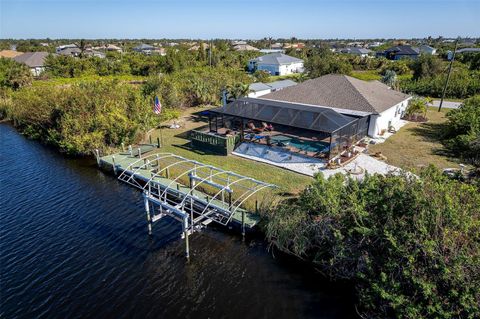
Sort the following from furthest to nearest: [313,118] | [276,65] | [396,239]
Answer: [276,65] → [313,118] → [396,239]

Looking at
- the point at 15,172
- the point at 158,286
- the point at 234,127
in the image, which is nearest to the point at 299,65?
the point at 234,127

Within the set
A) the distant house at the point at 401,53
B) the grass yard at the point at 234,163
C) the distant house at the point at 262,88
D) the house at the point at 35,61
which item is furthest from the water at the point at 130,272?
the distant house at the point at 401,53

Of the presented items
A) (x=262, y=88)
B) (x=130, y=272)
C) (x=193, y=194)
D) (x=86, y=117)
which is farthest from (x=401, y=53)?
(x=130, y=272)

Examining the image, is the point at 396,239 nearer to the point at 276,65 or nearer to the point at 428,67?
the point at 428,67

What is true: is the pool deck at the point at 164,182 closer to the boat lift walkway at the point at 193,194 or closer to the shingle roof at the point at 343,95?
the boat lift walkway at the point at 193,194

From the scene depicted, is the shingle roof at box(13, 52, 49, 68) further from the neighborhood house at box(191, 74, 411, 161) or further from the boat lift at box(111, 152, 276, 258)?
the boat lift at box(111, 152, 276, 258)

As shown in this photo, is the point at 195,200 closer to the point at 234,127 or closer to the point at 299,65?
the point at 234,127
